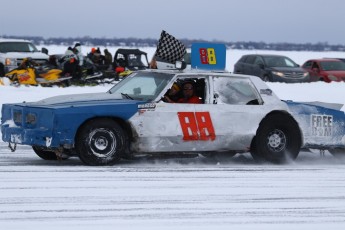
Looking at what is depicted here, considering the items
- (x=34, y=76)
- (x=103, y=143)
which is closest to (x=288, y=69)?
(x=34, y=76)

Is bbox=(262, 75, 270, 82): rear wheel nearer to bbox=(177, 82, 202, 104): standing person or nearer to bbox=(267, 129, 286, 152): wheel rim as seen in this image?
bbox=(267, 129, 286, 152): wheel rim

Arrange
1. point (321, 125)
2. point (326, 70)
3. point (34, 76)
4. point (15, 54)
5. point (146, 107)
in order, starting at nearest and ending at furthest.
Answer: point (146, 107) → point (321, 125) → point (34, 76) → point (15, 54) → point (326, 70)

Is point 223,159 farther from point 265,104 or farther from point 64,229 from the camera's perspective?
point 64,229

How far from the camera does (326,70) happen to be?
1380 inches

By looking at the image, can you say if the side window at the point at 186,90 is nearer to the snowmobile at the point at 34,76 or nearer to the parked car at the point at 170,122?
the parked car at the point at 170,122

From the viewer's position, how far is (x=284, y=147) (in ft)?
39.9

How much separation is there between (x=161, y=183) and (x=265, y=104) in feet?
9.11

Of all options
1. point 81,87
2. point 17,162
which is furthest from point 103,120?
point 81,87

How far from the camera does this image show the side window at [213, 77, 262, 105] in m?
11.9

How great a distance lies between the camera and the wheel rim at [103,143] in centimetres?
1099

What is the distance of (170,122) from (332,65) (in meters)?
25.3

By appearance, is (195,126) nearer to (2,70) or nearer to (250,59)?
(2,70)

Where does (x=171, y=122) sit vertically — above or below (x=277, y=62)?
above

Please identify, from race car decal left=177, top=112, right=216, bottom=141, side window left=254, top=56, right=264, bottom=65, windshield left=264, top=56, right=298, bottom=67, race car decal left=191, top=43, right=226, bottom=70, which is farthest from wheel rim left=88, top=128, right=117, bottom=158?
side window left=254, top=56, right=264, bottom=65
